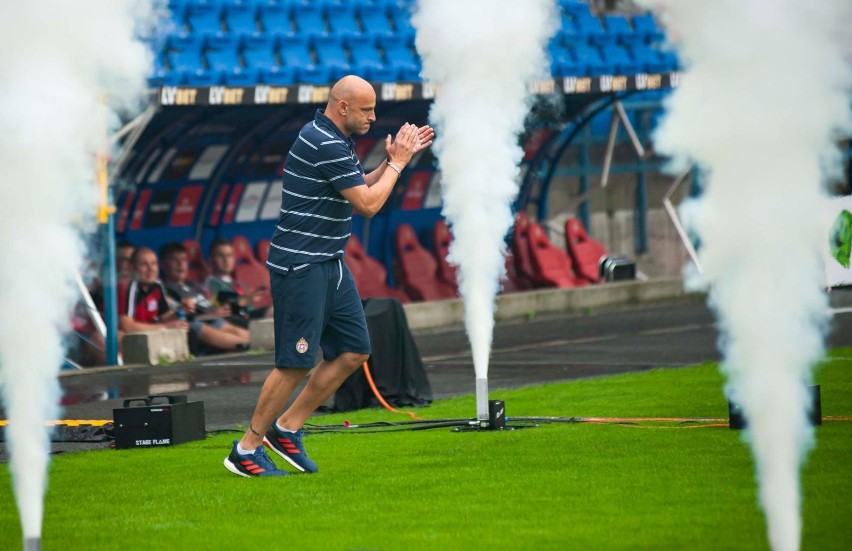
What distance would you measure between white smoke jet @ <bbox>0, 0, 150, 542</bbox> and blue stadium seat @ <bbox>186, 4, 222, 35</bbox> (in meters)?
12.0

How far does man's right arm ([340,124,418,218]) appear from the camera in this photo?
28.6ft

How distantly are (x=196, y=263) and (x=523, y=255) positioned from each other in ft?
18.4

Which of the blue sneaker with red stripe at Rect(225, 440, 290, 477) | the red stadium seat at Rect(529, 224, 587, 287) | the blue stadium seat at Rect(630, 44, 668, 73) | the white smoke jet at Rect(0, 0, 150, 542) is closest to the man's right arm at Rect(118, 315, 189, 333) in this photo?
the red stadium seat at Rect(529, 224, 587, 287)

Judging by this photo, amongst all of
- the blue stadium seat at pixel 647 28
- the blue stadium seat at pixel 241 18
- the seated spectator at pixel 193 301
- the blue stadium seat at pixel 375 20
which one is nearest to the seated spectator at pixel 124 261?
the seated spectator at pixel 193 301

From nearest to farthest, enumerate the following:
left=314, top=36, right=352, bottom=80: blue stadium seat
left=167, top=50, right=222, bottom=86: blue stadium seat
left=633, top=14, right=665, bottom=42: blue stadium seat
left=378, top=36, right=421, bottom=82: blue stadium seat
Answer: left=167, top=50, right=222, bottom=86: blue stadium seat
left=314, top=36, right=352, bottom=80: blue stadium seat
left=378, top=36, right=421, bottom=82: blue stadium seat
left=633, top=14, right=665, bottom=42: blue stadium seat

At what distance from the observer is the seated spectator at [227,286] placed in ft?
64.4

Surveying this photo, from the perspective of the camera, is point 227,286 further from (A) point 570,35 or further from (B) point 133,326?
(A) point 570,35

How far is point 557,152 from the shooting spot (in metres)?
24.3

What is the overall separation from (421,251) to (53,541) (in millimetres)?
15978

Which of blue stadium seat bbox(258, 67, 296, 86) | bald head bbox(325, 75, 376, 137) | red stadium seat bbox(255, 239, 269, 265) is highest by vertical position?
blue stadium seat bbox(258, 67, 296, 86)

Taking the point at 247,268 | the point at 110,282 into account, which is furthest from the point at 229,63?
the point at 247,268

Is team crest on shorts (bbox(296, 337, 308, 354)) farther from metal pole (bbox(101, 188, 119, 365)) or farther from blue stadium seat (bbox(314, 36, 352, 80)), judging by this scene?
blue stadium seat (bbox(314, 36, 352, 80))

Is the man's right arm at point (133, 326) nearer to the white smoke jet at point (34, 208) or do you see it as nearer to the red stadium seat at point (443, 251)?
the red stadium seat at point (443, 251)

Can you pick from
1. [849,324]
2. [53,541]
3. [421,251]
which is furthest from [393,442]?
[421,251]
